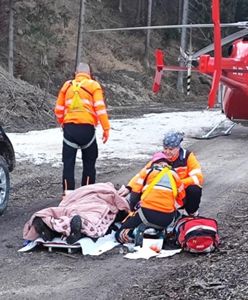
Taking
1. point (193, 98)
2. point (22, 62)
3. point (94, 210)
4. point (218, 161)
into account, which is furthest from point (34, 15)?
point (94, 210)

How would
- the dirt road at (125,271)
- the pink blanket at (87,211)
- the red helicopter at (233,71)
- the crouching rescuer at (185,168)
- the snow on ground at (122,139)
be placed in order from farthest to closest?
the red helicopter at (233,71)
the snow on ground at (122,139)
the crouching rescuer at (185,168)
the pink blanket at (87,211)
the dirt road at (125,271)

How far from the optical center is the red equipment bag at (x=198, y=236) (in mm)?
6496

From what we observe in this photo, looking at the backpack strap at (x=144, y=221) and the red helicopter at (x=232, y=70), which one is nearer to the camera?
the backpack strap at (x=144, y=221)

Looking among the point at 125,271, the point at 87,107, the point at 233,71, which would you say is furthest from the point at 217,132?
the point at 125,271

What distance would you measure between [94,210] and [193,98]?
35.5 meters

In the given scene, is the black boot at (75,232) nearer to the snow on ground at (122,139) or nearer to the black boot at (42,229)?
the black boot at (42,229)

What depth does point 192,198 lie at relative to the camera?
7.19m

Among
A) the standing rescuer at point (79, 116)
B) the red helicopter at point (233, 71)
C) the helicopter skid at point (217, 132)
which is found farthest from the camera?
the helicopter skid at point (217, 132)

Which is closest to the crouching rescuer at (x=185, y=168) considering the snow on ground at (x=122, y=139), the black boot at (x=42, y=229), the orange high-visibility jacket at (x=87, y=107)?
the black boot at (x=42, y=229)

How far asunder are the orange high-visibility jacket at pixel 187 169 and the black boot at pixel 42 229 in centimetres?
149

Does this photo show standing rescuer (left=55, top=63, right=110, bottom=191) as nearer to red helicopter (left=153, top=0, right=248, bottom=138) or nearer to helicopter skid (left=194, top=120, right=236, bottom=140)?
red helicopter (left=153, top=0, right=248, bottom=138)

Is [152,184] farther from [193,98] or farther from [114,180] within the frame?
[193,98]

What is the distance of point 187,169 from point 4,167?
102 inches

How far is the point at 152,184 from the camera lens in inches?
273
